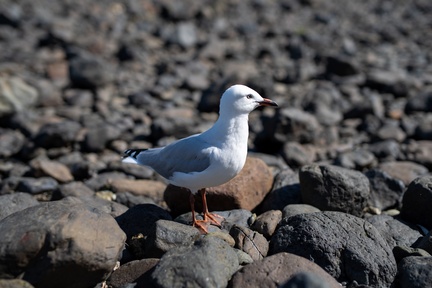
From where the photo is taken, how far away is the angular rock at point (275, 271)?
4.93m

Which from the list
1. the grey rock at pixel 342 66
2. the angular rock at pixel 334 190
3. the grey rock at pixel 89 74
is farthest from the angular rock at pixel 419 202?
the grey rock at pixel 342 66

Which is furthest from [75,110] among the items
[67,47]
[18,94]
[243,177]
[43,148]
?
[243,177]

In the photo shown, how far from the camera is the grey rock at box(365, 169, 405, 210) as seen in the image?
25.9ft

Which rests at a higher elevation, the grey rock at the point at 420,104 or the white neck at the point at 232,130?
the white neck at the point at 232,130

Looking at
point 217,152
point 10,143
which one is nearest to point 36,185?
point 10,143

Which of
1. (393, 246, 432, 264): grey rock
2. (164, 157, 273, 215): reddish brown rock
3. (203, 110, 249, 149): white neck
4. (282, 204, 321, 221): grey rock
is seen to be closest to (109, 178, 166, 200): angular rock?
(164, 157, 273, 215): reddish brown rock

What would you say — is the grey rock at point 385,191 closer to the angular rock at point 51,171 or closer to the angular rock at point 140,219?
the angular rock at point 140,219

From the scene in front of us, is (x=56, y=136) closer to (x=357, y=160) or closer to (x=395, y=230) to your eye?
(x=357, y=160)

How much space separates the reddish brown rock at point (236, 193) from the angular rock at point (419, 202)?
1870 millimetres

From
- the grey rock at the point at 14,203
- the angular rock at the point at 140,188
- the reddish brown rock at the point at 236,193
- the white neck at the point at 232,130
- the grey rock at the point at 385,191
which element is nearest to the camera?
the white neck at the point at 232,130

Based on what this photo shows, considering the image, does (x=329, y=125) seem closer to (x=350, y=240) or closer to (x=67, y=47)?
(x=350, y=240)

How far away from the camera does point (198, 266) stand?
4879 millimetres

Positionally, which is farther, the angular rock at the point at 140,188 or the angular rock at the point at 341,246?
the angular rock at the point at 140,188

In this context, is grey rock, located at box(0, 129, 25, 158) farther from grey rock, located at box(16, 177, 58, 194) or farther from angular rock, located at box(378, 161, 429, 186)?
Result: angular rock, located at box(378, 161, 429, 186)
